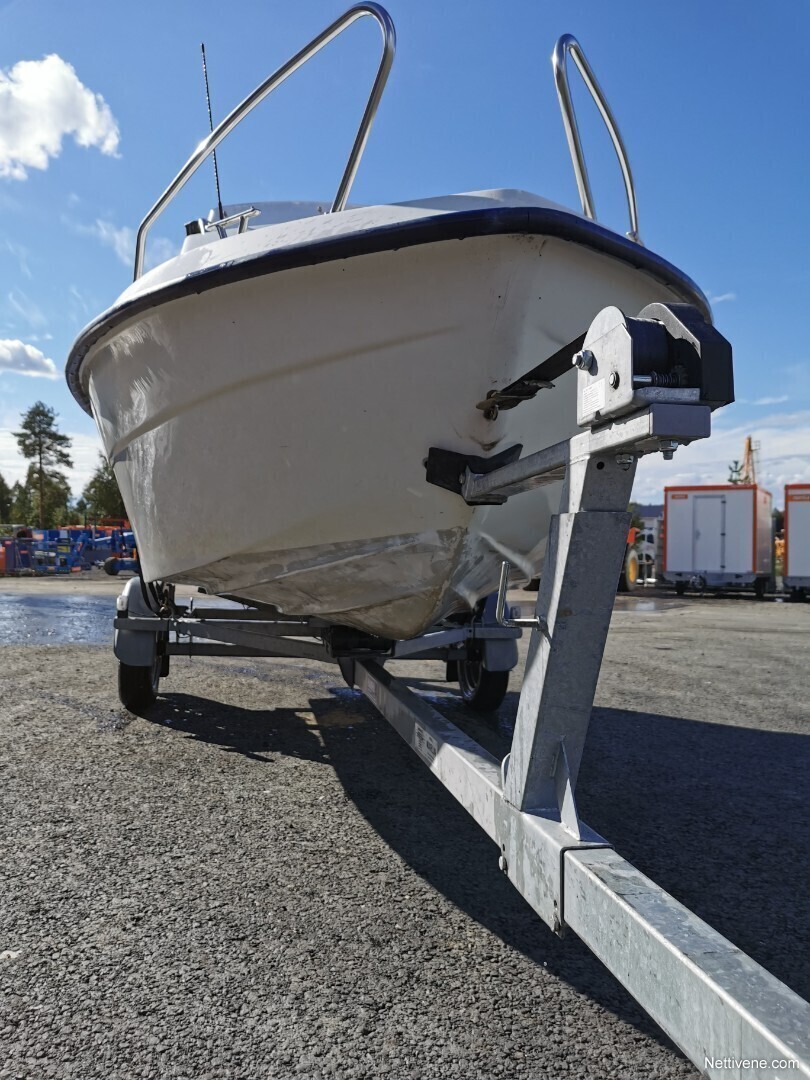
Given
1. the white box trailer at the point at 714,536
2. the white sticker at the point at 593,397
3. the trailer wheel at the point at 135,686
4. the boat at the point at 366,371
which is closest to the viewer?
the white sticker at the point at 593,397

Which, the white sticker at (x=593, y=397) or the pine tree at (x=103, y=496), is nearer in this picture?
the white sticker at (x=593, y=397)

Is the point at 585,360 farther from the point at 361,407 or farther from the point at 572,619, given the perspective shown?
the point at 361,407

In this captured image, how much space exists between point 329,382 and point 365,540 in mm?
528

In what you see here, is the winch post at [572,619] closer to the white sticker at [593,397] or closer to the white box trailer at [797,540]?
the white sticker at [593,397]

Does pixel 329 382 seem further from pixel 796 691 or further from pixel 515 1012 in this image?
pixel 796 691

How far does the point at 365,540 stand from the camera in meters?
2.51

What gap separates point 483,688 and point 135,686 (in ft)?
6.11

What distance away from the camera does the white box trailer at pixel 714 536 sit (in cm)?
1638

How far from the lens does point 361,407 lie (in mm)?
2326

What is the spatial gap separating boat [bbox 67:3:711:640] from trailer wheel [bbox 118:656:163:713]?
1.29m

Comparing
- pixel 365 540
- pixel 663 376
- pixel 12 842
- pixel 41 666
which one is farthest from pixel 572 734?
pixel 41 666

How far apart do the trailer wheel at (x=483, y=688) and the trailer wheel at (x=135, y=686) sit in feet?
5.64

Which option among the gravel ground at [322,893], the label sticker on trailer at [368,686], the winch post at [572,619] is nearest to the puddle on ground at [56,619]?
the gravel ground at [322,893]

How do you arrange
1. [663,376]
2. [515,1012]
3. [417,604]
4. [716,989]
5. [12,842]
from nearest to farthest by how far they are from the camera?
1. [716,989]
2. [663,376]
3. [515,1012]
4. [12,842]
5. [417,604]
